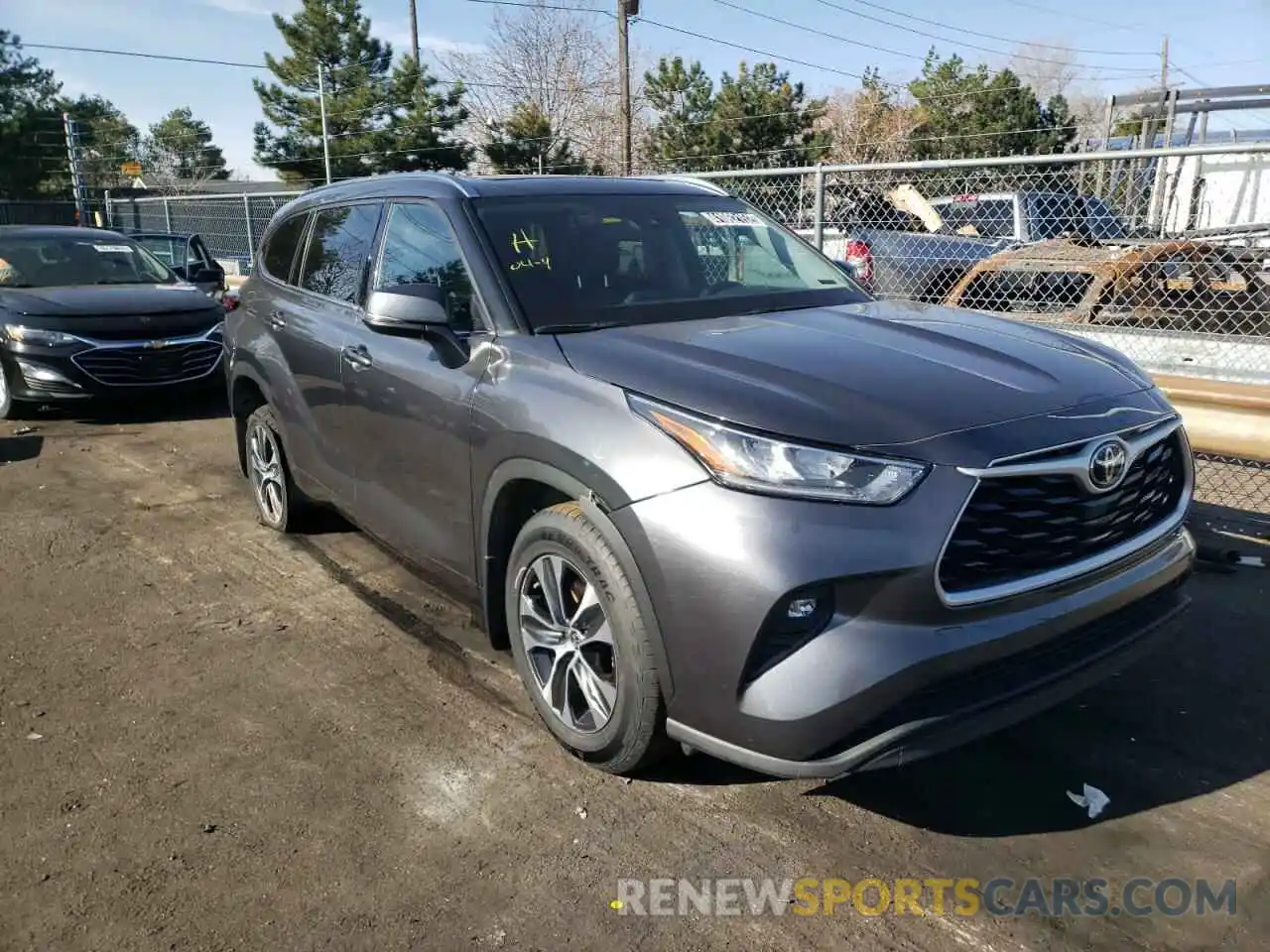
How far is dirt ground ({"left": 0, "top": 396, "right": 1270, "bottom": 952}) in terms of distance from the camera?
2.45 metres

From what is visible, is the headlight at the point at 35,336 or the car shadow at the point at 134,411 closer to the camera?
the headlight at the point at 35,336

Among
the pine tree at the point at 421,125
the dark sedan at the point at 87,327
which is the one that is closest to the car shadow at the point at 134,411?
the dark sedan at the point at 87,327

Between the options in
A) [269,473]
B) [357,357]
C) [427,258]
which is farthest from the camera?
[269,473]

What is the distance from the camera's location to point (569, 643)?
3.02 metres

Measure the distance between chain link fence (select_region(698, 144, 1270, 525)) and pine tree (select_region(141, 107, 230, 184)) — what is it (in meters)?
55.8

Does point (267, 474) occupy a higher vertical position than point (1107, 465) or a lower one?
lower

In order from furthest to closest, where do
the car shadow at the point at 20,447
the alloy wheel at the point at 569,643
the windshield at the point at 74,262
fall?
1. the windshield at the point at 74,262
2. the car shadow at the point at 20,447
3. the alloy wheel at the point at 569,643

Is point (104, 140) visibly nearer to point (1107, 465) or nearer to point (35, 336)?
point (35, 336)

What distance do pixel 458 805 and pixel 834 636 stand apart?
132 cm

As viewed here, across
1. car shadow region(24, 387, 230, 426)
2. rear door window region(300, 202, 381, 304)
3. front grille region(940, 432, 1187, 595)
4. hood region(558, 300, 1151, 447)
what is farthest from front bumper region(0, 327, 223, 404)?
front grille region(940, 432, 1187, 595)

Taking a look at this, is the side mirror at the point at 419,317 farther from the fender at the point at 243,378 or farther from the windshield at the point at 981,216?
the windshield at the point at 981,216

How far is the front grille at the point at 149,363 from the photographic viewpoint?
800 centimetres

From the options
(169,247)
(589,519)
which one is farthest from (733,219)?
(169,247)

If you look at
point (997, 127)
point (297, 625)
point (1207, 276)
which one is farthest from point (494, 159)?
point (297, 625)
